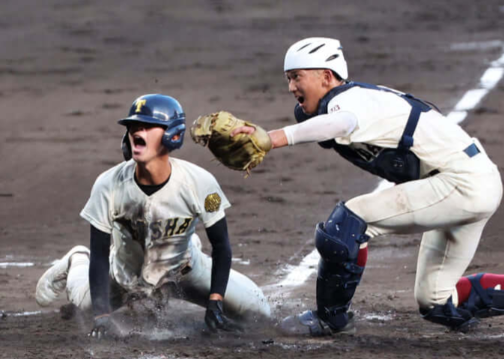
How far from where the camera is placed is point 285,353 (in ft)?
15.5

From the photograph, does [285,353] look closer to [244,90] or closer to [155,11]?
[244,90]

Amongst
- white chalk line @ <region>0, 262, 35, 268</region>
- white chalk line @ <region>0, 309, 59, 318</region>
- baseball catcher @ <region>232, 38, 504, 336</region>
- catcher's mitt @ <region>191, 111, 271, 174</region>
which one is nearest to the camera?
catcher's mitt @ <region>191, 111, 271, 174</region>

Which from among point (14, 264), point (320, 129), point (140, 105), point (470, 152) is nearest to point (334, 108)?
point (320, 129)

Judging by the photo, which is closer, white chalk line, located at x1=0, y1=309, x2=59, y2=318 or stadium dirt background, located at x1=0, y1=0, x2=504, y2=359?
stadium dirt background, located at x1=0, y1=0, x2=504, y2=359

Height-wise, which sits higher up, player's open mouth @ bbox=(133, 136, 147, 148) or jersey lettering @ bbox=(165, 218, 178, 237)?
player's open mouth @ bbox=(133, 136, 147, 148)

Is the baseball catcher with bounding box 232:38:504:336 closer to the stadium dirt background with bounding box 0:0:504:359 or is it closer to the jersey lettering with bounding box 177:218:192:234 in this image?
the stadium dirt background with bounding box 0:0:504:359

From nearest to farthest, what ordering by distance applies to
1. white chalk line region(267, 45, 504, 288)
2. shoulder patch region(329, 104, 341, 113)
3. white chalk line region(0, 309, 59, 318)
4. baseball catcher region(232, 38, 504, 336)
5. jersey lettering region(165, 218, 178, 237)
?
shoulder patch region(329, 104, 341, 113) < baseball catcher region(232, 38, 504, 336) < jersey lettering region(165, 218, 178, 237) < white chalk line region(0, 309, 59, 318) < white chalk line region(267, 45, 504, 288)

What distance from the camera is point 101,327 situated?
4.94 m

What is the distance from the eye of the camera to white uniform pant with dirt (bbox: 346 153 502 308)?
4.79 m

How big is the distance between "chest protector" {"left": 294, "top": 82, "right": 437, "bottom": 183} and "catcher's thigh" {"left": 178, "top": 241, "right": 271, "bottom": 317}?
1.08 meters

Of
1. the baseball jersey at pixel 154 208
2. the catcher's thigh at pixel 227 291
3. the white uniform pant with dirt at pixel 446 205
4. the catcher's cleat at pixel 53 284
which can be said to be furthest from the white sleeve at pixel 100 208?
the white uniform pant with dirt at pixel 446 205

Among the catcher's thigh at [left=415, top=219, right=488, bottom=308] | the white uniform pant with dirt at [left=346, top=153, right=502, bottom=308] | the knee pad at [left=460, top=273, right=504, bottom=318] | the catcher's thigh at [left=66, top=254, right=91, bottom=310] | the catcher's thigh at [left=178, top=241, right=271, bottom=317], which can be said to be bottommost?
the catcher's thigh at [left=66, top=254, right=91, bottom=310]

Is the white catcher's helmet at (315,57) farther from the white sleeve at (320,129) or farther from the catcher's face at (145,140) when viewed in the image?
the catcher's face at (145,140)

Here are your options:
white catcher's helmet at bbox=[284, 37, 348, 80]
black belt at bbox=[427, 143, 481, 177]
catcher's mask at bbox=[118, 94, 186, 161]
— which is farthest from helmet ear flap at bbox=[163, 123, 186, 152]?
black belt at bbox=[427, 143, 481, 177]
